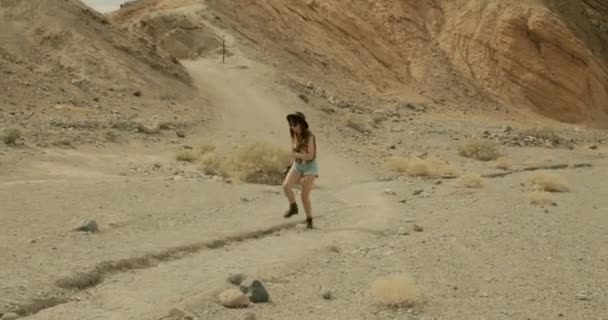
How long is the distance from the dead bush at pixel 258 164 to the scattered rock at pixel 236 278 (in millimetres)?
7529

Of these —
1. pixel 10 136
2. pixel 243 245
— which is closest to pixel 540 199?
pixel 243 245

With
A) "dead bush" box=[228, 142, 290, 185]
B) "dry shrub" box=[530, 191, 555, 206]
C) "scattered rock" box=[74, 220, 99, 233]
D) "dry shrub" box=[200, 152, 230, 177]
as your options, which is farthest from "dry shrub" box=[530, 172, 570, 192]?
"scattered rock" box=[74, 220, 99, 233]

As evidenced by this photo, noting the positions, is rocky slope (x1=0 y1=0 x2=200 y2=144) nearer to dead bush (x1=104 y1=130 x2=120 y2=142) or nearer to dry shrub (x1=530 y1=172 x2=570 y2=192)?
dead bush (x1=104 y1=130 x2=120 y2=142)

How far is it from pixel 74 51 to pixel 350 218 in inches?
537

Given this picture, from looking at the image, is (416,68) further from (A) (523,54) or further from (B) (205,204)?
(B) (205,204)

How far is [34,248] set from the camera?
8453mm

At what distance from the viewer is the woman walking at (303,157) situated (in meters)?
10.2

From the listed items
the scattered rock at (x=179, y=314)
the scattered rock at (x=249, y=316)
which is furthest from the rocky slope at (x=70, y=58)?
the scattered rock at (x=249, y=316)

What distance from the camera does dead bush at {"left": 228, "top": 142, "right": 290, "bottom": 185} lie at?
15234mm

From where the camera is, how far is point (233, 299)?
6793 mm

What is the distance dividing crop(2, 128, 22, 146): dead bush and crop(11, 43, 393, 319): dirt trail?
4773 millimetres

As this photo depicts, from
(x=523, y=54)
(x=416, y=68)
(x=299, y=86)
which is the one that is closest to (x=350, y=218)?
(x=299, y=86)

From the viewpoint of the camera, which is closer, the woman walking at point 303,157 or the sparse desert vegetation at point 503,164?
the woman walking at point 303,157

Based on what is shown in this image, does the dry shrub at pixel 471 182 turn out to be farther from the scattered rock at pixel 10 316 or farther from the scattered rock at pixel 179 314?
the scattered rock at pixel 10 316
